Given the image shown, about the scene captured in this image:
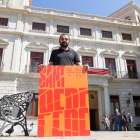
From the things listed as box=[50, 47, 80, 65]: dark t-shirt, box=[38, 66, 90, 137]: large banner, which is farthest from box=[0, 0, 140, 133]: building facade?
box=[38, 66, 90, 137]: large banner

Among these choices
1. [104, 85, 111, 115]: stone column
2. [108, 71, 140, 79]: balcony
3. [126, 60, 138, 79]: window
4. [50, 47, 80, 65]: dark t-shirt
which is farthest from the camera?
[126, 60, 138, 79]: window

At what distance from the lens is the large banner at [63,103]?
9.86ft

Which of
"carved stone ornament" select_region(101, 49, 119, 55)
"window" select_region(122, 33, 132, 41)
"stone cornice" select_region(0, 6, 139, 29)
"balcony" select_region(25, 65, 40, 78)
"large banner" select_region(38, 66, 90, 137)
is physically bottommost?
"large banner" select_region(38, 66, 90, 137)

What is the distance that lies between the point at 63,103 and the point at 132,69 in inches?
620

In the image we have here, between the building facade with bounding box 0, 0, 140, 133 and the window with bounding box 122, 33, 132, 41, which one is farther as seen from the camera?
the window with bounding box 122, 33, 132, 41

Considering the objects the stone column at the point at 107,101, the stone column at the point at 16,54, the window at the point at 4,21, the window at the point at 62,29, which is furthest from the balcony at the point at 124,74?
the window at the point at 4,21

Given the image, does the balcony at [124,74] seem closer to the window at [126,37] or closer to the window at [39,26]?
the window at [126,37]

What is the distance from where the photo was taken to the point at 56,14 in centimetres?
1694

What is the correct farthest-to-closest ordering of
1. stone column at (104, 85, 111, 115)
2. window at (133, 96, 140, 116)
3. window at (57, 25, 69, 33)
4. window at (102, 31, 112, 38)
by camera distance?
window at (102, 31, 112, 38), window at (57, 25, 69, 33), window at (133, 96, 140, 116), stone column at (104, 85, 111, 115)

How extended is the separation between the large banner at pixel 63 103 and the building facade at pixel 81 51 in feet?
35.3

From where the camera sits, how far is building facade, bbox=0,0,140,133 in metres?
14.0

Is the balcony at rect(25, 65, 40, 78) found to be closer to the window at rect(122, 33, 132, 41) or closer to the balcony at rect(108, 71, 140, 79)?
the balcony at rect(108, 71, 140, 79)

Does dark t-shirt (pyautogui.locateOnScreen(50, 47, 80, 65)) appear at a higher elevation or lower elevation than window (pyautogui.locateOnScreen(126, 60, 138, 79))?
lower

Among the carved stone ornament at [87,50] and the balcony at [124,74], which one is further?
the carved stone ornament at [87,50]
